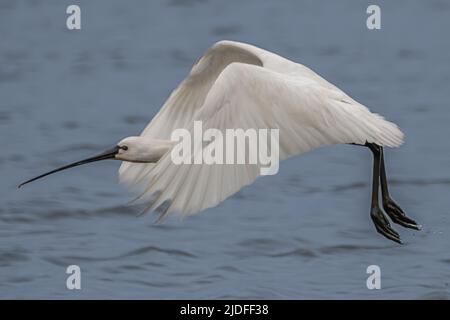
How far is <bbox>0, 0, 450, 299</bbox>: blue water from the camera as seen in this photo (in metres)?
12.1

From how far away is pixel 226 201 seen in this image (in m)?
13.7

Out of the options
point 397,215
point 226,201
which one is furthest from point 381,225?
point 226,201

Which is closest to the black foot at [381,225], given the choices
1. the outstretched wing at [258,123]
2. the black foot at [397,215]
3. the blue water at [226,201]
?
the black foot at [397,215]

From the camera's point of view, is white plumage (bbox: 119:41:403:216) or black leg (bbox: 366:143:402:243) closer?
white plumage (bbox: 119:41:403:216)

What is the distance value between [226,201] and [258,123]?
4.40 metres

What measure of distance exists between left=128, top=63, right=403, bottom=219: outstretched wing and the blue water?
8.09 ft

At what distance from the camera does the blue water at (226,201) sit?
1209 centimetres

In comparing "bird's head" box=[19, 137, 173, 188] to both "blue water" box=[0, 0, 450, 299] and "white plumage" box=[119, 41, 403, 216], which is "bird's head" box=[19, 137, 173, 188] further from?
"blue water" box=[0, 0, 450, 299]

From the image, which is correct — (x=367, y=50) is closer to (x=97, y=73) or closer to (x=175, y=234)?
(x=97, y=73)

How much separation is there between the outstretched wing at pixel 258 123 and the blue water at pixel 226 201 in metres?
2.47

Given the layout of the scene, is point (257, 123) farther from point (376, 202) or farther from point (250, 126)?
point (376, 202)

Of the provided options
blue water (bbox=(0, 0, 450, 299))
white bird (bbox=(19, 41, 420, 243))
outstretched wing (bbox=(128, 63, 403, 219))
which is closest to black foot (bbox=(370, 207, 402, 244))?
blue water (bbox=(0, 0, 450, 299))

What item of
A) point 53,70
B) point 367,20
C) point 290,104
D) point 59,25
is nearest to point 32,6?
point 59,25

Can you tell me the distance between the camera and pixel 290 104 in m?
9.41
